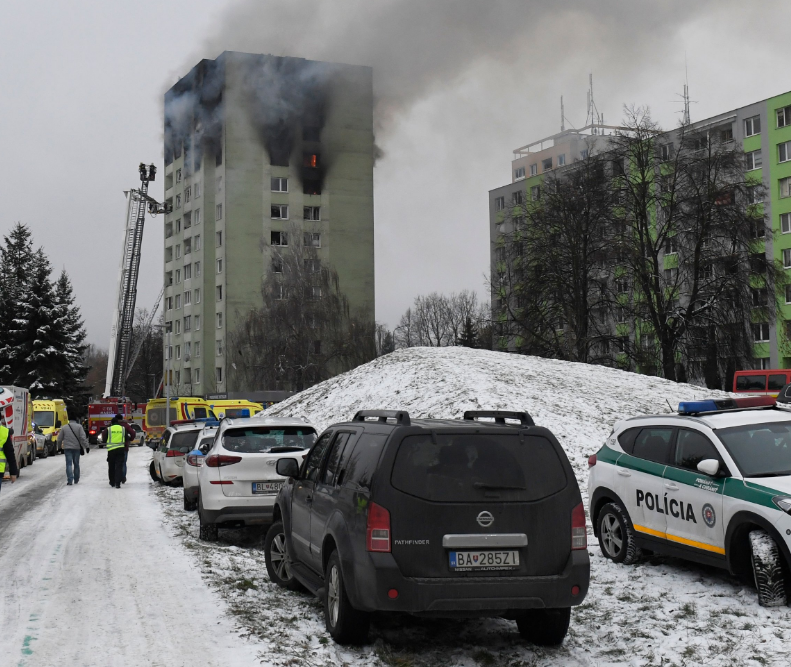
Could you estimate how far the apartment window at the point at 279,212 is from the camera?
278ft

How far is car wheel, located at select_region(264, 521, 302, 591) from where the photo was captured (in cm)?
876

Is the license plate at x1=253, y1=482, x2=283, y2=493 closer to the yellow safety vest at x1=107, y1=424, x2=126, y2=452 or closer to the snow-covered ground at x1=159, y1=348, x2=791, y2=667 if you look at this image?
the snow-covered ground at x1=159, y1=348, x2=791, y2=667

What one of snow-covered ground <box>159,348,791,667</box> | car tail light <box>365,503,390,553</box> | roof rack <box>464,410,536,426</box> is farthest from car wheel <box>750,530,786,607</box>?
car tail light <box>365,503,390,553</box>

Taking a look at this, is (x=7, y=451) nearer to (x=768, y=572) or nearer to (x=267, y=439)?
(x=267, y=439)

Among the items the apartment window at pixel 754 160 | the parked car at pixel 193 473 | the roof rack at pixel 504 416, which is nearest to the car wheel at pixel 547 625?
the roof rack at pixel 504 416

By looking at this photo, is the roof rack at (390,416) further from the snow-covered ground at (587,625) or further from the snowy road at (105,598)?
the snowy road at (105,598)

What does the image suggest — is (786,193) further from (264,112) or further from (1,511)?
(1,511)

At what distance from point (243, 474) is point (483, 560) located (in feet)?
19.2

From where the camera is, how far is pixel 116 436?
72.7 ft

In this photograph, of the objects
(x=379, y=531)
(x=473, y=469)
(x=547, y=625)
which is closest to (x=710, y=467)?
(x=547, y=625)

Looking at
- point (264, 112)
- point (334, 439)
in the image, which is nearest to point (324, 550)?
point (334, 439)

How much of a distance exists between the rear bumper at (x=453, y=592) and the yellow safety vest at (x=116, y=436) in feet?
54.9

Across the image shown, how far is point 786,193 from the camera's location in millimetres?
64125

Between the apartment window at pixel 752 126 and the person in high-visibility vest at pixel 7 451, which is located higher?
the apartment window at pixel 752 126
